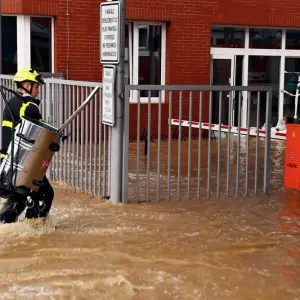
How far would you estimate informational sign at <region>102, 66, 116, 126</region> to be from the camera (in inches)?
341

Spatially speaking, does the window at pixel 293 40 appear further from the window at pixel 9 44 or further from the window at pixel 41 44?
the window at pixel 9 44

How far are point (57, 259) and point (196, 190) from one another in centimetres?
370

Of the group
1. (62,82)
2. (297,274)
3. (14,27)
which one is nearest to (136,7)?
(14,27)

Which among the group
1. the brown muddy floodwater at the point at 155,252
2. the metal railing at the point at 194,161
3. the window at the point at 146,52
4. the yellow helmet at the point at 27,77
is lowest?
the brown muddy floodwater at the point at 155,252

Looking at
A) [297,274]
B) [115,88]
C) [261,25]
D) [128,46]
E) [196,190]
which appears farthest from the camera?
[261,25]

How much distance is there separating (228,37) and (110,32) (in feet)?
31.3

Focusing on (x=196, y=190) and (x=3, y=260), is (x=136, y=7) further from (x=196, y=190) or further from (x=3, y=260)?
(x=3, y=260)

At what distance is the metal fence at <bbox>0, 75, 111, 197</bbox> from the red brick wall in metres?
5.21

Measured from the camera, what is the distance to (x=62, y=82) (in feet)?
32.8

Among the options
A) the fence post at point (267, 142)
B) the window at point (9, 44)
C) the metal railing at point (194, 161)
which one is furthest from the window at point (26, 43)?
the fence post at point (267, 142)

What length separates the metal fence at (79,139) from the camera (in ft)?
30.2

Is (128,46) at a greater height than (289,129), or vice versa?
(128,46)

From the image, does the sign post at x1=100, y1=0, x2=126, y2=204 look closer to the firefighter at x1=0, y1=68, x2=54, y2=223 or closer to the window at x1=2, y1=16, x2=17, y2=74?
the firefighter at x1=0, y1=68, x2=54, y2=223

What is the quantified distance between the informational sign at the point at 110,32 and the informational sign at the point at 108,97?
14 centimetres
